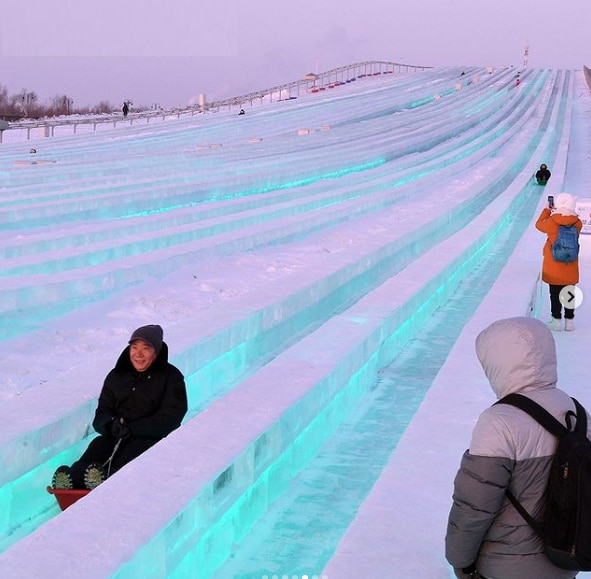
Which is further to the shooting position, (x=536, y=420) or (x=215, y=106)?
(x=215, y=106)

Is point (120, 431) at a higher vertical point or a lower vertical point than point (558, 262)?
lower

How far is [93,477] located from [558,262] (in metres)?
4.01

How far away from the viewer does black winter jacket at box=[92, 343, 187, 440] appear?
13.7 ft

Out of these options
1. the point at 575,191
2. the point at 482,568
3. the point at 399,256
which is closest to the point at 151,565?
the point at 482,568

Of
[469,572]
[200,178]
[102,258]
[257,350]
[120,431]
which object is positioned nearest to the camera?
[469,572]

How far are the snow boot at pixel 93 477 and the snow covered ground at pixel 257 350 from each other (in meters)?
0.24

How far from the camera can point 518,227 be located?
14.4m

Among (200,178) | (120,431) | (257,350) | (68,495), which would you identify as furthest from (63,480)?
(200,178)

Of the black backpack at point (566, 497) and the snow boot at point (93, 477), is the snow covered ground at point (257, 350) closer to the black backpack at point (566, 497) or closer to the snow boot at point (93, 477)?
the snow boot at point (93, 477)

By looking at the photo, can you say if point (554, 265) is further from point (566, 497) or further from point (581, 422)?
point (566, 497)

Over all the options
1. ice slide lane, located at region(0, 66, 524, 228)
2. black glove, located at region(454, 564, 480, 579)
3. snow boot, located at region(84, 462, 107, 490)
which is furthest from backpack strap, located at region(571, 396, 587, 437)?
ice slide lane, located at region(0, 66, 524, 228)

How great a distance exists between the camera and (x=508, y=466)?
216 cm

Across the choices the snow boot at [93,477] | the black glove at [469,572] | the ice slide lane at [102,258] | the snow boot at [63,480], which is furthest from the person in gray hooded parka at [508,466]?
the ice slide lane at [102,258]

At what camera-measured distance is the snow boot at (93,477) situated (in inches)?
151
